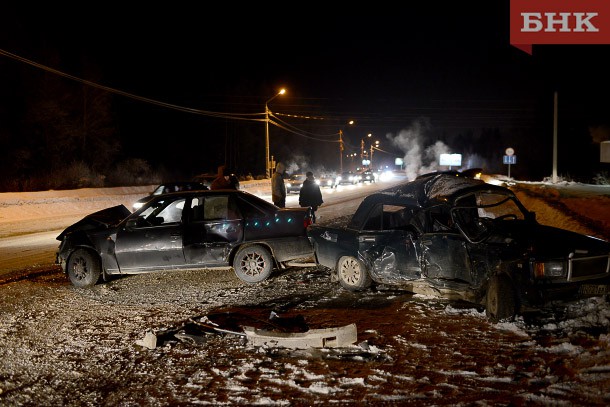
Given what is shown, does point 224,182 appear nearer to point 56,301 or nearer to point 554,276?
point 56,301

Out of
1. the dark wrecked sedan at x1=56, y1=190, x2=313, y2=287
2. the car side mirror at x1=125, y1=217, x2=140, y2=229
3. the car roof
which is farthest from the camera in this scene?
the car side mirror at x1=125, y1=217, x2=140, y2=229

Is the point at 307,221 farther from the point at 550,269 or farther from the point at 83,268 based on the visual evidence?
the point at 550,269

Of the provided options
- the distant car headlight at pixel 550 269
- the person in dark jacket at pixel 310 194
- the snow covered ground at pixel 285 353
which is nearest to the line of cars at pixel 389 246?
the distant car headlight at pixel 550 269

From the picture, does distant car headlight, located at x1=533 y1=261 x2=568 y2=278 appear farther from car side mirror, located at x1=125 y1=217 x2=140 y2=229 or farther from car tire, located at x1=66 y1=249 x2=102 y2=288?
car tire, located at x1=66 y1=249 x2=102 y2=288

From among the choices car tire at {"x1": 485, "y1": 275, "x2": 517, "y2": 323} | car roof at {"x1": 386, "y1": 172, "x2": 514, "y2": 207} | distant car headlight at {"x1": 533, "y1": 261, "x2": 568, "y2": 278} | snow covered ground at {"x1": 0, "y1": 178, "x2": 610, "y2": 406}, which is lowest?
snow covered ground at {"x1": 0, "y1": 178, "x2": 610, "y2": 406}

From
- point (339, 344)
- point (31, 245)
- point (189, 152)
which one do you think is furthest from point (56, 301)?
point (189, 152)

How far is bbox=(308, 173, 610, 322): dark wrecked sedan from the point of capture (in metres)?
6.87

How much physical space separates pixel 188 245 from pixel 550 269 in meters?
5.78

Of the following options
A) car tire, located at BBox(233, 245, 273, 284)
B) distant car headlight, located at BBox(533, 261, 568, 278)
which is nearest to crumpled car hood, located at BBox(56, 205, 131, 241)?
car tire, located at BBox(233, 245, 273, 284)

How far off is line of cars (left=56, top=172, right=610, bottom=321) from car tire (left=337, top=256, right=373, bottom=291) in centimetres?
2

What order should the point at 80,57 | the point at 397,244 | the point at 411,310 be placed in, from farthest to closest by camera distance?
the point at 80,57 → the point at 397,244 → the point at 411,310

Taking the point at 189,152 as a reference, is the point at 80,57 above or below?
above

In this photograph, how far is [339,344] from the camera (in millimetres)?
6316

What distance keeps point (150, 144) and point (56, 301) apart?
6163cm
